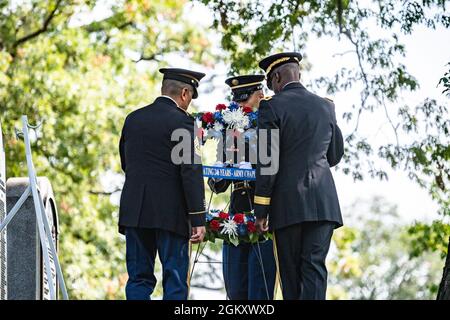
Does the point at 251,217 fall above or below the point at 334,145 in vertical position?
below

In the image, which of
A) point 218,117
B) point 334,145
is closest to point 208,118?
point 218,117

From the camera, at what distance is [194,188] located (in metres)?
9.80

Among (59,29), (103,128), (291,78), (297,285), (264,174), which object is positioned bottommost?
(297,285)

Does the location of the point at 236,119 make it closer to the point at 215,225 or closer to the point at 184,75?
the point at 184,75

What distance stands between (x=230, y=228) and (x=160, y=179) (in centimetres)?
77

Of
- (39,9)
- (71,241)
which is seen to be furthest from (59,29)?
(71,241)

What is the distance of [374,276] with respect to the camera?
161ft

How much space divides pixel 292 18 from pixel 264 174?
22.6ft

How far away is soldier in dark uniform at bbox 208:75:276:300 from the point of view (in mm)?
10680

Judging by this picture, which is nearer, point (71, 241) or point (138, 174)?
point (138, 174)

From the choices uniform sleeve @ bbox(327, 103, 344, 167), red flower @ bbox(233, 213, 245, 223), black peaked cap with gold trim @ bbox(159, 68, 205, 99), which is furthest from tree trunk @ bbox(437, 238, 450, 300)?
black peaked cap with gold trim @ bbox(159, 68, 205, 99)

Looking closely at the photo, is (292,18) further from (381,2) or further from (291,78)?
(291,78)

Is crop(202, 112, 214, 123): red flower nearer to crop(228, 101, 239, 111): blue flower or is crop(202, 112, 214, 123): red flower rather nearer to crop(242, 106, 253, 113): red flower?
crop(228, 101, 239, 111): blue flower

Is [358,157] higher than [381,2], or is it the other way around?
[381,2]
